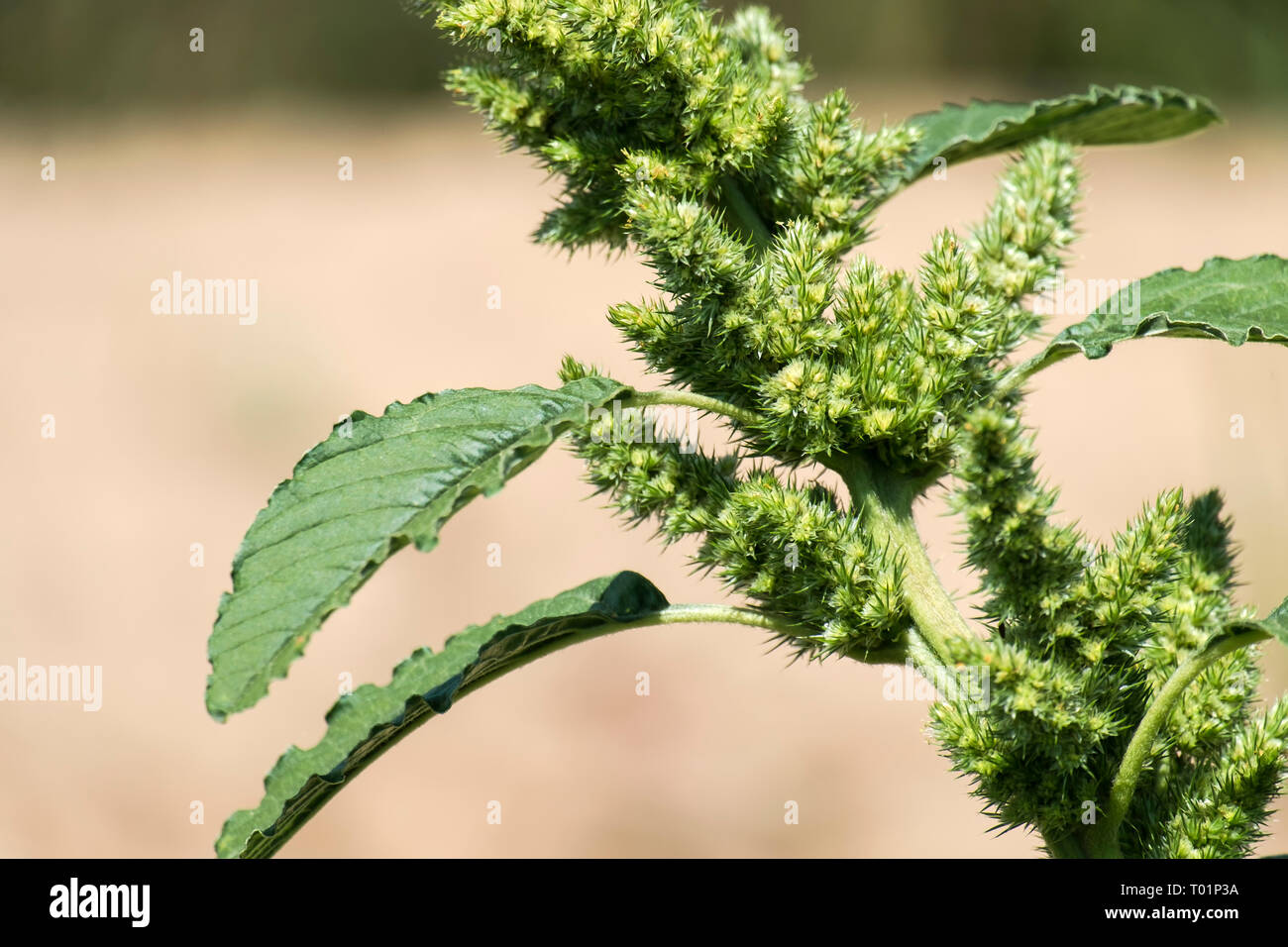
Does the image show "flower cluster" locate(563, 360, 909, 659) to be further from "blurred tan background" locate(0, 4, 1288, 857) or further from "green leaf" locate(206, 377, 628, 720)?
"blurred tan background" locate(0, 4, 1288, 857)

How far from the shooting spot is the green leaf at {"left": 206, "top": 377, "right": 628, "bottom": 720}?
2.68 feet

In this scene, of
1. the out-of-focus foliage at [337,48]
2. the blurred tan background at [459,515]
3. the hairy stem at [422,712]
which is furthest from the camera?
the out-of-focus foliage at [337,48]

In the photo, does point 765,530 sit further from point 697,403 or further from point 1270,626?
point 1270,626

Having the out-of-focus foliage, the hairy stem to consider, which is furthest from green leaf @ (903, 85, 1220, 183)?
the out-of-focus foliage

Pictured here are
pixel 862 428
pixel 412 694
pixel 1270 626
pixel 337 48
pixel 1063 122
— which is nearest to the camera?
pixel 1270 626

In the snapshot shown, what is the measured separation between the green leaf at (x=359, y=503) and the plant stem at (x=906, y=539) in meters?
0.22

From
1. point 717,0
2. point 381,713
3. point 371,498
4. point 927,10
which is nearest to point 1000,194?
point 371,498

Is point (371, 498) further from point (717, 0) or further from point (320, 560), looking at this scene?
point (717, 0)

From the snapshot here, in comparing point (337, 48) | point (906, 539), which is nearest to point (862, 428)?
point (906, 539)

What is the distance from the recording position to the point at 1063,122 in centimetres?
128

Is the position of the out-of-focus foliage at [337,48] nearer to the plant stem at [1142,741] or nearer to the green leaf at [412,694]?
the green leaf at [412,694]

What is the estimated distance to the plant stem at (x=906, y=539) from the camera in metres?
0.97

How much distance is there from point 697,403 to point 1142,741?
0.42 m

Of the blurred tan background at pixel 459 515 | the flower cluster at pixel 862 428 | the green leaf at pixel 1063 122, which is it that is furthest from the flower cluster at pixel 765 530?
the blurred tan background at pixel 459 515
